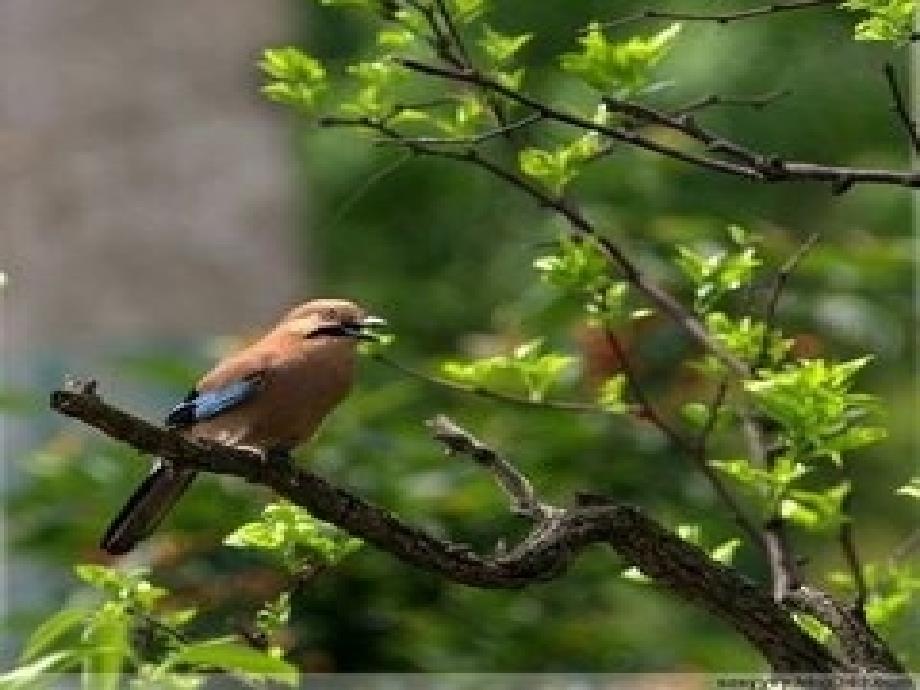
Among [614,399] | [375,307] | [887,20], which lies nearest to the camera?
[887,20]

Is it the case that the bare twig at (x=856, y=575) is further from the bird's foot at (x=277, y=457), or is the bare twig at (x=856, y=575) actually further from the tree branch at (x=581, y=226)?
the bird's foot at (x=277, y=457)

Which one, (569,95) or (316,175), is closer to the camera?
(569,95)

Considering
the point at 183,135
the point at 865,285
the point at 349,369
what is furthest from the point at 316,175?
the point at 349,369

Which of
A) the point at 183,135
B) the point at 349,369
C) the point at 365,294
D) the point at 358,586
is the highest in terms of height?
the point at 365,294

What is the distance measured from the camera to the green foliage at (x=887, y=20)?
1.77 metres

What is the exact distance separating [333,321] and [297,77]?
0.70 ft

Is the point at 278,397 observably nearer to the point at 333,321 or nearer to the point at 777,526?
the point at 333,321

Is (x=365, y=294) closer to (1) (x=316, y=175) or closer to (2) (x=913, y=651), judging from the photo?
(1) (x=316, y=175)

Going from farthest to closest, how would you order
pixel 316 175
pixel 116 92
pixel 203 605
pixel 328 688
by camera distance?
pixel 316 175
pixel 116 92
pixel 328 688
pixel 203 605

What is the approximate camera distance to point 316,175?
669 centimetres

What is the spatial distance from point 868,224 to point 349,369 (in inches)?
169

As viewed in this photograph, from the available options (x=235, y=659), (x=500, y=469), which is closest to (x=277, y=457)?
(x=500, y=469)

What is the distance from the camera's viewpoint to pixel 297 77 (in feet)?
6.91

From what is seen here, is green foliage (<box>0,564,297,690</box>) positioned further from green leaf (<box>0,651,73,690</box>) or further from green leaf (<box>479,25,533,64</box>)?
green leaf (<box>479,25,533,64</box>)
